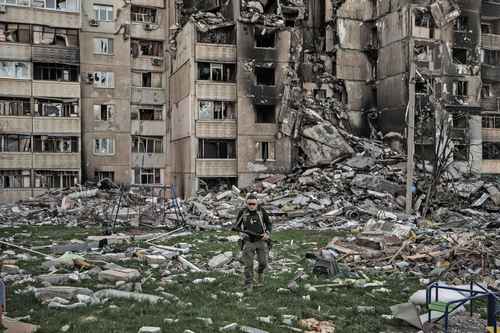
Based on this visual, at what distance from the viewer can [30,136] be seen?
3366 centimetres

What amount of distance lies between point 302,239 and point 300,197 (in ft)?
29.0

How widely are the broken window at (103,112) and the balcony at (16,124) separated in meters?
4.48

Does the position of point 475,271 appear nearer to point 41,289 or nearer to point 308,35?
point 41,289

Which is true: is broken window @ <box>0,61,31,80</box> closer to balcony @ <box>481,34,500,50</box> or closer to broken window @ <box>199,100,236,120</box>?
broken window @ <box>199,100,236,120</box>

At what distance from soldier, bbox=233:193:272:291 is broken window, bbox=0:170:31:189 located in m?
27.4

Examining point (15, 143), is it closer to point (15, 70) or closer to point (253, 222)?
point (15, 70)

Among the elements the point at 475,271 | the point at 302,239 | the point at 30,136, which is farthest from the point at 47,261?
the point at 30,136

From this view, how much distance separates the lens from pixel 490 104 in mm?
39406

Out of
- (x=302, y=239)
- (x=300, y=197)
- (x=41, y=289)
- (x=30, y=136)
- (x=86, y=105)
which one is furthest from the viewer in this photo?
(x=86, y=105)

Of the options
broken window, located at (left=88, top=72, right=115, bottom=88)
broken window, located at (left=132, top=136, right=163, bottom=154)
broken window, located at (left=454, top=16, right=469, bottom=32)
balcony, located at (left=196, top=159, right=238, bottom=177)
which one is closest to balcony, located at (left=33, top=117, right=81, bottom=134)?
broken window, located at (left=88, top=72, right=115, bottom=88)

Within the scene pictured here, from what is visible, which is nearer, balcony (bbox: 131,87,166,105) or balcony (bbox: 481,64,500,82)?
balcony (bbox: 131,87,166,105)

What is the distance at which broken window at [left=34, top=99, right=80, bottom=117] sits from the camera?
34031mm

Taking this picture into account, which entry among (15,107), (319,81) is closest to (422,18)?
(319,81)

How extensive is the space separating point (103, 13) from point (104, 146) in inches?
373
